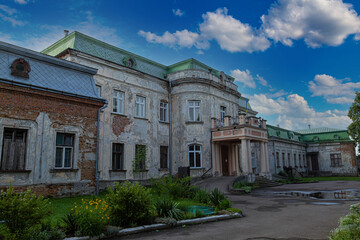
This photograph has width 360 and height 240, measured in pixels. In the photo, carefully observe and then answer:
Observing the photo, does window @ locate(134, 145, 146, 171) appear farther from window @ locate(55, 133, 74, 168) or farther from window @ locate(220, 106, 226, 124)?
window @ locate(220, 106, 226, 124)

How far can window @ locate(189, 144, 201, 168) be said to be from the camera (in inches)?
926

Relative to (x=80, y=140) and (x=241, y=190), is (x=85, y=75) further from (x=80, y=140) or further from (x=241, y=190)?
(x=241, y=190)

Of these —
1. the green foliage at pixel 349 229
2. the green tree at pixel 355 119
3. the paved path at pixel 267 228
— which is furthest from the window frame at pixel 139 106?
the green tree at pixel 355 119

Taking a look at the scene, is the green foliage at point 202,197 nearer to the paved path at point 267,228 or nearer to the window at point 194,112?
the paved path at point 267,228

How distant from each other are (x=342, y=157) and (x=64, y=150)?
44.3 meters

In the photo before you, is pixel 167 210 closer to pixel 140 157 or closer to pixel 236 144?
pixel 140 157

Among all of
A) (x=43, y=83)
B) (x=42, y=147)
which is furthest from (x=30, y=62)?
(x=42, y=147)

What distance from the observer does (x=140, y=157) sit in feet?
63.3

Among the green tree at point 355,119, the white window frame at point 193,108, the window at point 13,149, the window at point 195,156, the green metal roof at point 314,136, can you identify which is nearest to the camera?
the window at point 13,149

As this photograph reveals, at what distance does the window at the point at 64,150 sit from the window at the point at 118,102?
6.58 metres

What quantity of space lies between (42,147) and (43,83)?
2.93m

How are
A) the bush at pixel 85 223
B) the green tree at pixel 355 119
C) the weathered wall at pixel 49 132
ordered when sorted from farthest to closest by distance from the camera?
the green tree at pixel 355 119 → the weathered wall at pixel 49 132 → the bush at pixel 85 223

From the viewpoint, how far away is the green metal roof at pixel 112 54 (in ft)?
62.7

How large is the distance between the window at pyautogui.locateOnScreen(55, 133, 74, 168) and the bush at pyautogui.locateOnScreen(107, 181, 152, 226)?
606 centimetres
